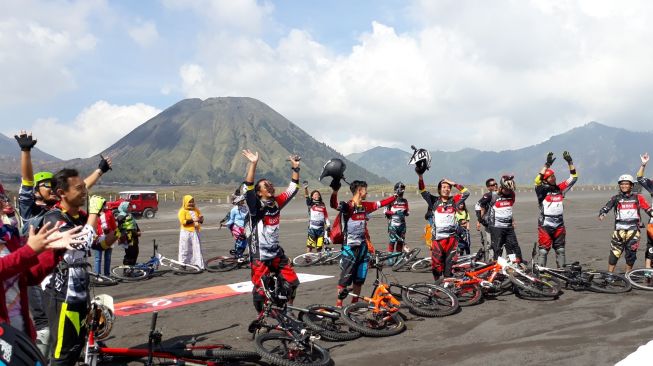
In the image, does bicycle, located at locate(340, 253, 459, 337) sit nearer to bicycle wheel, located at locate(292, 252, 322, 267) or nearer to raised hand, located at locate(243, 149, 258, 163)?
raised hand, located at locate(243, 149, 258, 163)

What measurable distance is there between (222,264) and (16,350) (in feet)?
36.8

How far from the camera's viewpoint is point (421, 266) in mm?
13047

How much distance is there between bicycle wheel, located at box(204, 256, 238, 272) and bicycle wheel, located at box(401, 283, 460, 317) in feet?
23.0

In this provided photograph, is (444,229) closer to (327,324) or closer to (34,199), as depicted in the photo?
(327,324)

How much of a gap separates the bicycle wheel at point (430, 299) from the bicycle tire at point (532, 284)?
161 centimetres

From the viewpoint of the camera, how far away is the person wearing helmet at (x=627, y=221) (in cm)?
1041

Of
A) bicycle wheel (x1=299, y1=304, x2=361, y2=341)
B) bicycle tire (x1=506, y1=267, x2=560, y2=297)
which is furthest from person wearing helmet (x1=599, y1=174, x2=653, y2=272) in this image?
bicycle wheel (x1=299, y1=304, x2=361, y2=341)

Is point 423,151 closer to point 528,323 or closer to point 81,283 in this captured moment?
point 528,323

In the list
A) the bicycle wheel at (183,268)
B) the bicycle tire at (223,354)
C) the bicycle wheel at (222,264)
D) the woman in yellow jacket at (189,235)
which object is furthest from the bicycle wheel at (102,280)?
the bicycle tire at (223,354)

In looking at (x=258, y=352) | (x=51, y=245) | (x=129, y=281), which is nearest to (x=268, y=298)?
(x=258, y=352)

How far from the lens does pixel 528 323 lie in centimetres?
756

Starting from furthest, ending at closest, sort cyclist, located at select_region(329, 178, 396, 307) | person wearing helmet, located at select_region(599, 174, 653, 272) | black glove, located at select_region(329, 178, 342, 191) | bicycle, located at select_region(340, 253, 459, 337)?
person wearing helmet, located at select_region(599, 174, 653, 272) < cyclist, located at select_region(329, 178, 396, 307) < black glove, located at select_region(329, 178, 342, 191) < bicycle, located at select_region(340, 253, 459, 337)

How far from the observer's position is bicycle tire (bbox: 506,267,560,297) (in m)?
8.98

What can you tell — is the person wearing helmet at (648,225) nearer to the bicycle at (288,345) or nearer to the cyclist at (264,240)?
the cyclist at (264,240)
